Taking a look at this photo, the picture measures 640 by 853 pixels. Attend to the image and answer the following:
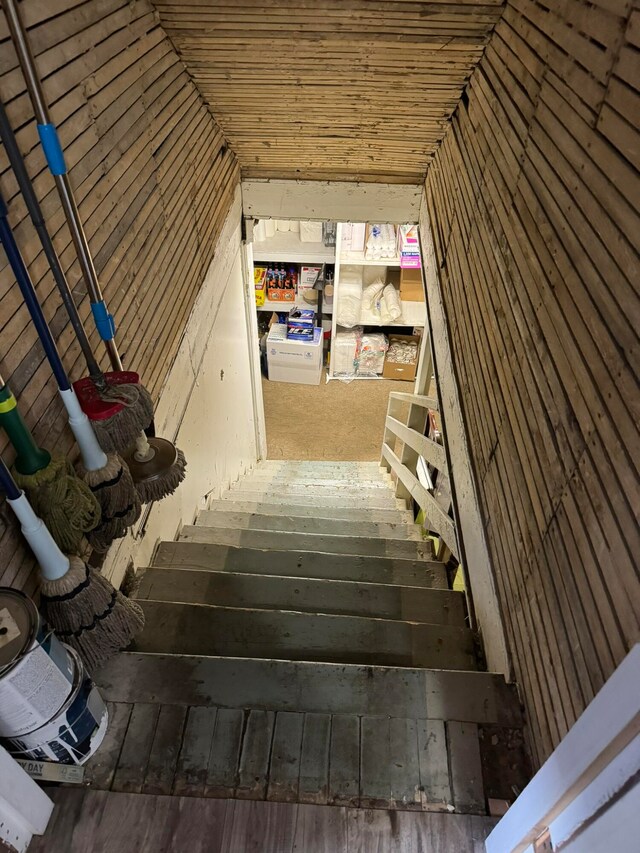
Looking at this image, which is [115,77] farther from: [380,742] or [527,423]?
[380,742]

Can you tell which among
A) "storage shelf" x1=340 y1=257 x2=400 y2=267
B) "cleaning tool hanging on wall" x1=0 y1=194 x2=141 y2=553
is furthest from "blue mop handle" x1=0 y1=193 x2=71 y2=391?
"storage shelf" x1=340 y1=257 x2=400 y2=267

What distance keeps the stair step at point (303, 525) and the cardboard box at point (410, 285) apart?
2995 mm

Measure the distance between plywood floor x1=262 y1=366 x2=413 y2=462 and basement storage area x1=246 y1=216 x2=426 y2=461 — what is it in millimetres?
12

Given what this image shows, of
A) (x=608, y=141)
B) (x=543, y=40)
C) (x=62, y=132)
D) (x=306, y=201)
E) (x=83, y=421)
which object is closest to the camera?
(x=608, y=141)

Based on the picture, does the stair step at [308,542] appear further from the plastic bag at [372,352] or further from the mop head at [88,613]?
the plastic bag at [372,352]

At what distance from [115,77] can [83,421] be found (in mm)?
1290

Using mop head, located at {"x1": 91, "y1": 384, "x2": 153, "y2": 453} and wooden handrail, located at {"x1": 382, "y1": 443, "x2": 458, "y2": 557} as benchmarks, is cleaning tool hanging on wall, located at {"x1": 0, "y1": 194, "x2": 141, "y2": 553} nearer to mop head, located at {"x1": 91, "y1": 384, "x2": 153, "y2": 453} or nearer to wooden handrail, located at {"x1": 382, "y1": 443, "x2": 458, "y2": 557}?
mop head, located at {"x1": 91, "y1": 384, "x2": 153, "y2": 453}

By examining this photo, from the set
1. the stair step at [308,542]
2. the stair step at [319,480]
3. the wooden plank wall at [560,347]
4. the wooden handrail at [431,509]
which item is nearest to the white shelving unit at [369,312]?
the stair step at [319,480]

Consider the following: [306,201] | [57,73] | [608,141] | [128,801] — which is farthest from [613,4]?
[306,201]

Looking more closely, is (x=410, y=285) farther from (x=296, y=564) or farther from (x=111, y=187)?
(x=111, y=187)

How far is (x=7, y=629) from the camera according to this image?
115cm

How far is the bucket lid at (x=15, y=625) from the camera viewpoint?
3.74 ft

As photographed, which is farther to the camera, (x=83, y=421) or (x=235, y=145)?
(x=235, y=145)

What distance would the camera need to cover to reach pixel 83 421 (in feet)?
4.75
